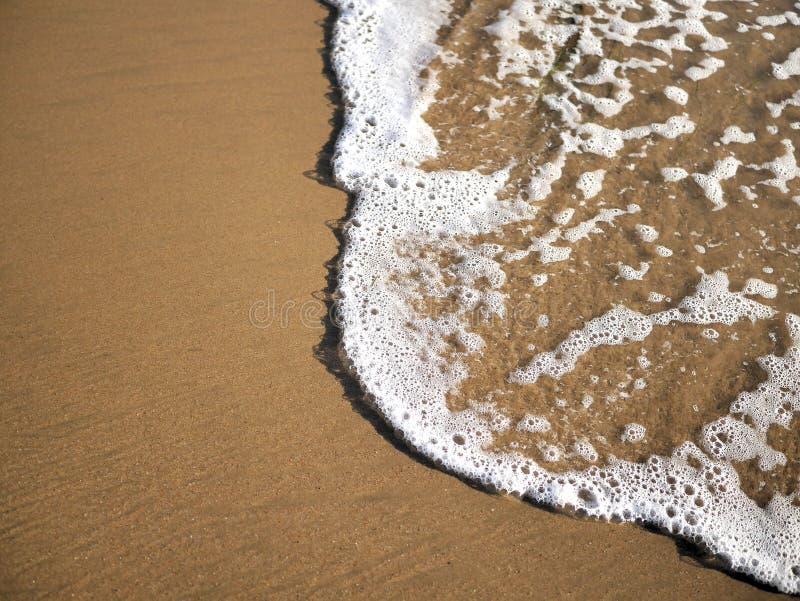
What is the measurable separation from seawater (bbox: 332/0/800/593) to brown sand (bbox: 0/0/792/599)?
199 millimetres

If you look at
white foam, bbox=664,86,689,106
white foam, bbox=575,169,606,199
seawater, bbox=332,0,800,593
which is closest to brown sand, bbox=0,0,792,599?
seawater, bbox=332,0,800,593

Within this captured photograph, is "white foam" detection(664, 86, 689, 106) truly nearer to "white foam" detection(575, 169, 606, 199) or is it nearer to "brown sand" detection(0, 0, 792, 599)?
"white foam" detection(575, 169, 606, 199)

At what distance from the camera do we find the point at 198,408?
7.88 ft

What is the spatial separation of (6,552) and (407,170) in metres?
2.53

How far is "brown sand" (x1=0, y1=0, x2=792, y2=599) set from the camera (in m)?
2.10

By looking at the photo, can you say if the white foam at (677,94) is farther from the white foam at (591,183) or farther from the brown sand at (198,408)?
the brown sand at (198,408)

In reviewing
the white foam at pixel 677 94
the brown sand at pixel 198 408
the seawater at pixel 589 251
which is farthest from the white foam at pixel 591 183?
the brown sand at pixel 198 408

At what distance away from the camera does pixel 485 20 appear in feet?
14.5

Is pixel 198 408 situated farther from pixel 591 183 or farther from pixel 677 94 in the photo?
pixel 677 94

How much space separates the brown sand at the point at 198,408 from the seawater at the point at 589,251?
0.65 feet

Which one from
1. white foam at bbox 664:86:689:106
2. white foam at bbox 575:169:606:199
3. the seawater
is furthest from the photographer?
white foam at bbox 664:86:689:106

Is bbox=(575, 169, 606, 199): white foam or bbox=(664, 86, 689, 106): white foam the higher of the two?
bbox=(664, 86, 689, 106): white foam

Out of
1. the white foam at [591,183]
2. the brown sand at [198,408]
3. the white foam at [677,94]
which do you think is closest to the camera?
the brown sand at [198,408]

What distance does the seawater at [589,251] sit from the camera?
2.47 meters
